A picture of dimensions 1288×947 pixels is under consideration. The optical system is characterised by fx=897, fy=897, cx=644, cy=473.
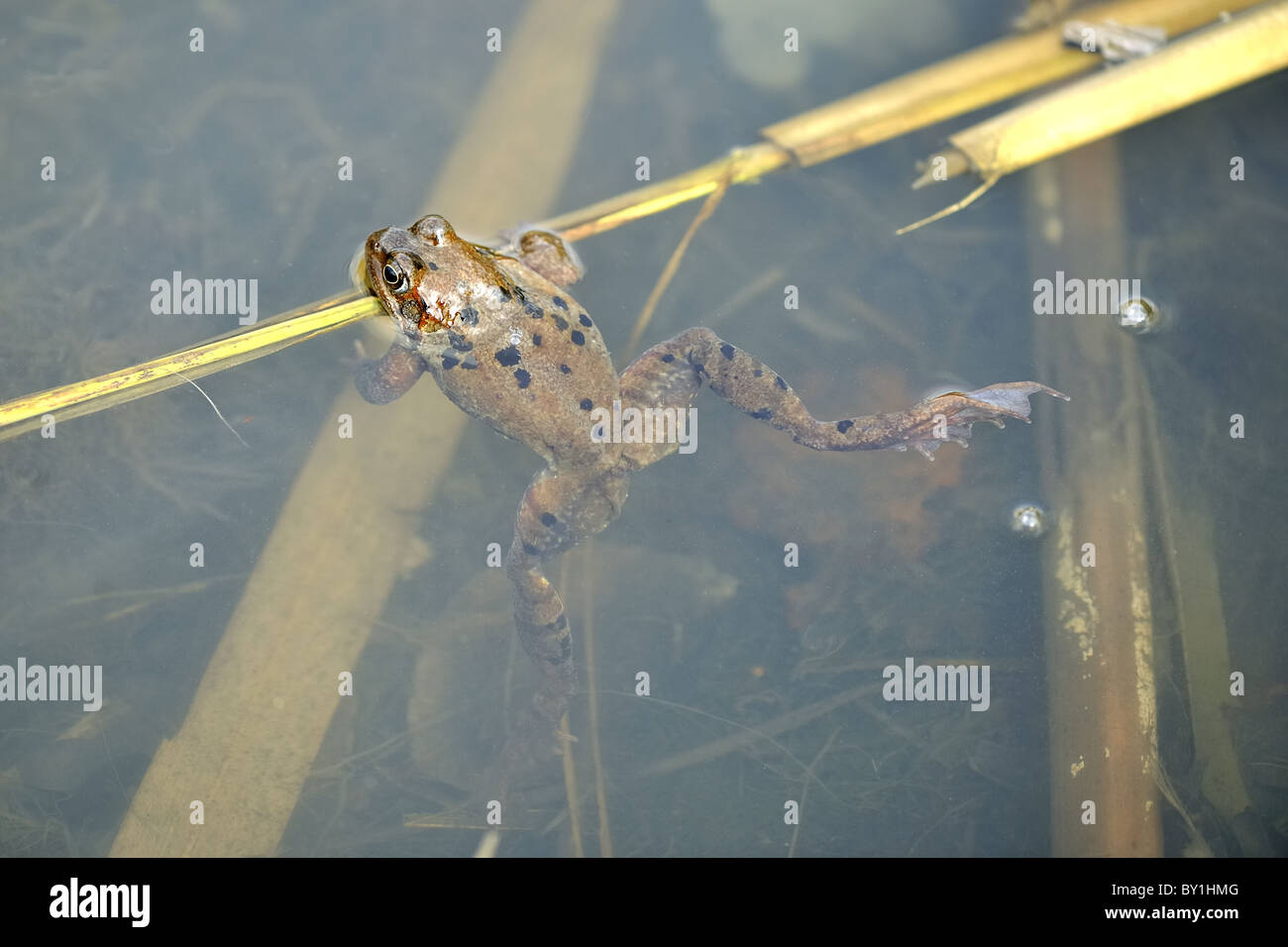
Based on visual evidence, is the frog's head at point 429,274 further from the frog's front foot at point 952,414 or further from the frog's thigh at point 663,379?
the frog's front foot at point 952,414

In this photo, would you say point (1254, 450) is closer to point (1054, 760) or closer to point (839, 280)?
point (1054, 760)

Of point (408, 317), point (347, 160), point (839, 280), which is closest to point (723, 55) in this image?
point (839, 280)

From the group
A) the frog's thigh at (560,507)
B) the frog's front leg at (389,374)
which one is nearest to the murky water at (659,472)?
the frog's front leg at (389,374)

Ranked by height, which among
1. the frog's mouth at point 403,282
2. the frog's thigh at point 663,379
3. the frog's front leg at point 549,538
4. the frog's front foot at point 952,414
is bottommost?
the frog's front leg at point 549,538

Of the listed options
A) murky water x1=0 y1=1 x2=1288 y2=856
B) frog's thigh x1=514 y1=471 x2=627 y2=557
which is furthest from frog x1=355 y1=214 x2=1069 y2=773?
murky water x1=0 y1=1 x2=1288 y2=856

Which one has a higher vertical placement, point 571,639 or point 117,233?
point 117,233

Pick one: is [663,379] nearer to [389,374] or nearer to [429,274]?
[429,274]
